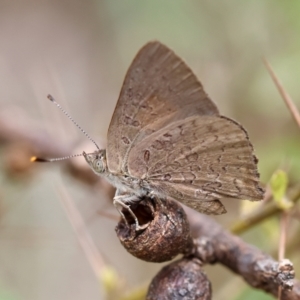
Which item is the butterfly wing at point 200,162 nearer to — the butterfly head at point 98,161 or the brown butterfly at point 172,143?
the brown butterfly at point 172,143

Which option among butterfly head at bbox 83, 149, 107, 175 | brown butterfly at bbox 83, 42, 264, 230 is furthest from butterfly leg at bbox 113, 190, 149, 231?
butterfly head at bbox 83, 149, 107, 175

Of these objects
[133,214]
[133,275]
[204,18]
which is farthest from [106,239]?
[133,214]

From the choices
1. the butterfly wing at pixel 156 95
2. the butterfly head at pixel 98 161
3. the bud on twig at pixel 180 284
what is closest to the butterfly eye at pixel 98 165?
the butterfly head at pixel 98 161

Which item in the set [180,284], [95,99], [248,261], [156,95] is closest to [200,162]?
[156,95]

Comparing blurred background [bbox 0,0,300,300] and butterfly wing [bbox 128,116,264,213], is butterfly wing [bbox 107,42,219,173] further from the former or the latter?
blurred background [bbox 0,0,300,300]

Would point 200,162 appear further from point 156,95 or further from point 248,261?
point 248,261

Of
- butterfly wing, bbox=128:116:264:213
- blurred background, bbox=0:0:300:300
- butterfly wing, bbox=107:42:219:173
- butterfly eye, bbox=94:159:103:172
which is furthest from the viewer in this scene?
blurred background, bbox=0:0:300:300

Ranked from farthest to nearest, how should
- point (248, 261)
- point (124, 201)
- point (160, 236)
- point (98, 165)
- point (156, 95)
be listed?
point (98, 165), point (156, 95), point (124, 201), point (248, 261), point (160, 236)
